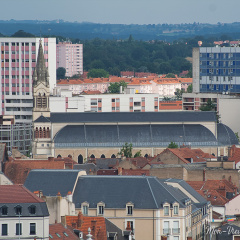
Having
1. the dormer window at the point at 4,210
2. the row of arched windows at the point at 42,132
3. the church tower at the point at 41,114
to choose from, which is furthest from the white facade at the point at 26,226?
the row of arched windows at the point at 42,132

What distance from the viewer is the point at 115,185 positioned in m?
84.1

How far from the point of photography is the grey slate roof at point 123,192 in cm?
8188

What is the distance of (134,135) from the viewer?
155m

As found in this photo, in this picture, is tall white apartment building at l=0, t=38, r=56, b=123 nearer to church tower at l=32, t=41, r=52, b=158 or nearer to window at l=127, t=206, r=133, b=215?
church tower at l=32, t=41, r=52, b=158

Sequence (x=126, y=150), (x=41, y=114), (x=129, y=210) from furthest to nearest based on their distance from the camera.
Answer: (x=41, y=114), (x=126, y=150), (x=129, y=210)

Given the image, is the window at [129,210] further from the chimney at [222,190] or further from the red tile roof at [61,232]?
the chimney at [222,190]

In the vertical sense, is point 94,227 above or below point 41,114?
below

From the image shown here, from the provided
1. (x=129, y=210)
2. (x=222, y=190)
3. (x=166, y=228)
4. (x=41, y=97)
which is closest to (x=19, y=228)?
(x=129, y=210)

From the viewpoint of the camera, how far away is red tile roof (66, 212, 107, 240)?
7338 cm

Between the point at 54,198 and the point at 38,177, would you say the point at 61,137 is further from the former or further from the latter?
the point at 54,198

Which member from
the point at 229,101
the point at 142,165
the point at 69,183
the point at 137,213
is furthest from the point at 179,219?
the point at 229,101

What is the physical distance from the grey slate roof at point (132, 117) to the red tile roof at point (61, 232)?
3352 inches

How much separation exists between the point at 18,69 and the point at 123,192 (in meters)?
109

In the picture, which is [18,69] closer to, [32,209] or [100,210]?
[100,210]
